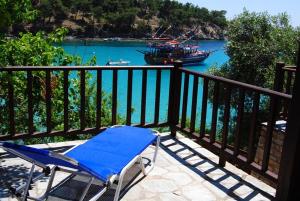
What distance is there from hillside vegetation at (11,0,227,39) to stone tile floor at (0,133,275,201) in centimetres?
5047

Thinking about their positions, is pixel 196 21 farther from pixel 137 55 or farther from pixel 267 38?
pixel 267 38

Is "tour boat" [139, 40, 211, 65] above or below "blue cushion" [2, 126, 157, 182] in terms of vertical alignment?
below

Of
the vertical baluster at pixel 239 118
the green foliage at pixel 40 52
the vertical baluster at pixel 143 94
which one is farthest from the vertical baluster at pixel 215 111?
the green foliage at pixel 40 52

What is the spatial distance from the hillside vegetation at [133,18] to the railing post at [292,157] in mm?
51875

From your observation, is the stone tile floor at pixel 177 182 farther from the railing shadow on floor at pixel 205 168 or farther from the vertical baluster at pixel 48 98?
the vertical baluster at pixel 48 98

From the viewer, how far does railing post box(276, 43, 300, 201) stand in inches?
111

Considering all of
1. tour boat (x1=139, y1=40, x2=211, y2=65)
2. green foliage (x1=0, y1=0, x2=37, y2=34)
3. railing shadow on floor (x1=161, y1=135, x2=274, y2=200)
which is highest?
green foliage (x1=0, y1=0, x2=37, y2=34)

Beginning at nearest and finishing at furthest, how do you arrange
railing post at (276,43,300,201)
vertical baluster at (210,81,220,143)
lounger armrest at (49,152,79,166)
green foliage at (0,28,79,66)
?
1. lounger armrest at (49,152,79,166)
2. railing post at (276,43,300,201)
3. vertical baluster at (210,81,220,143)
4. green foliage at (0,28,79,66)

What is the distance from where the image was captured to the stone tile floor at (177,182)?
133 inches

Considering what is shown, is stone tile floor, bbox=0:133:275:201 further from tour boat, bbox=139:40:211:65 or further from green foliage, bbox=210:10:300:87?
tour boat, bbox=139:40:211:65

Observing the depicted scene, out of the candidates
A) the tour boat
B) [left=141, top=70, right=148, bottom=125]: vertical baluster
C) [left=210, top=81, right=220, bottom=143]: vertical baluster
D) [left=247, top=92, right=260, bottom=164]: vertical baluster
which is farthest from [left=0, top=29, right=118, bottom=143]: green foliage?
the tour boat

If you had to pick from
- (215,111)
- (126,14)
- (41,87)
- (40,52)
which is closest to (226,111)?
(215,111)

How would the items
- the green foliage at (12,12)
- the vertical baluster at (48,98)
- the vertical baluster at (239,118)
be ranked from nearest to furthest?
1. the green foliage at (12,12)
2. the vertical baluster at (239,118)
3. the vertical baluster at (48,98)

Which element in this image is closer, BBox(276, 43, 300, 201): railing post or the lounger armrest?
→ the lounger armrest
